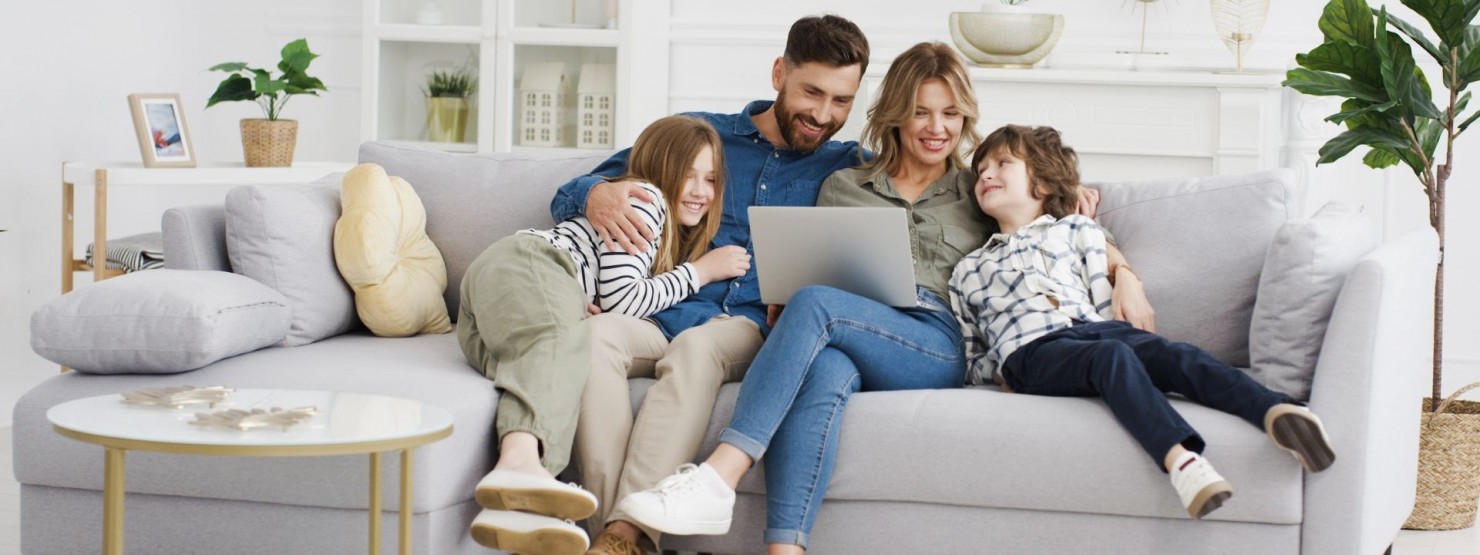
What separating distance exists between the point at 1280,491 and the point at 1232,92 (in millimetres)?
1972

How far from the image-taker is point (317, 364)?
2305 mm

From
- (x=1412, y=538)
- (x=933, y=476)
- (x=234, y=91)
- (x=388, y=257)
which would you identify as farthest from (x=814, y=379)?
(x=234, y=91)

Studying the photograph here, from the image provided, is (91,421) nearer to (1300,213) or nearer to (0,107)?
(0,107)

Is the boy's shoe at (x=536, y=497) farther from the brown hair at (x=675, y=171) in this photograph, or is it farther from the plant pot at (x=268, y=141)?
the plant pot at (x=268, y=141)

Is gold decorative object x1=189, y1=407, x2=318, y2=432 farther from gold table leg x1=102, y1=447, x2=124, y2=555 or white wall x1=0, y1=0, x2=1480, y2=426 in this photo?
white wall x1=0, y1=0, x2=1480, y2=426

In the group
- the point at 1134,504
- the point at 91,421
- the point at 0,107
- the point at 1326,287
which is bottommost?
the point at 1134,504

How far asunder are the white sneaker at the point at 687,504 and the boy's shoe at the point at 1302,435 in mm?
763

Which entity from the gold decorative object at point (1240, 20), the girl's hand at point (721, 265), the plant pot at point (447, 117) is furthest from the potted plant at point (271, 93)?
the gold decorative object at point (1240, 20)

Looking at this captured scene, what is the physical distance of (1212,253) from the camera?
244 centimetres

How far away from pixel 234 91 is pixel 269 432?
2325 mm

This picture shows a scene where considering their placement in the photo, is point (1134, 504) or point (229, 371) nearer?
point (1134, 504)

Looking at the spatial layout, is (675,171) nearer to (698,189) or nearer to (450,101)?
(698,189)

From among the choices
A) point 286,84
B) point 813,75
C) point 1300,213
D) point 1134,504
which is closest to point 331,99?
point 286,84

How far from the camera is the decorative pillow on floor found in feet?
8.34
